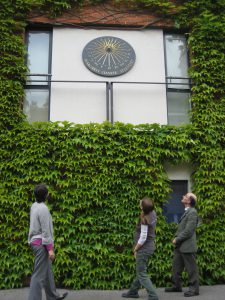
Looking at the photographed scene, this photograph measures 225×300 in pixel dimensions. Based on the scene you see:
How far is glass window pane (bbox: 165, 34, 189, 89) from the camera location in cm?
916

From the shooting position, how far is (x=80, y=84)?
8.66 m

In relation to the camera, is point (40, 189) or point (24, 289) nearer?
point (40, 189)

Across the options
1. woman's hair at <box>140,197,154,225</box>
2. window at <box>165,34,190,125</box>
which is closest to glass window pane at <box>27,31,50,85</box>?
window at <box>165,34,190,125</box>

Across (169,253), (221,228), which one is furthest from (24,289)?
(221,228)

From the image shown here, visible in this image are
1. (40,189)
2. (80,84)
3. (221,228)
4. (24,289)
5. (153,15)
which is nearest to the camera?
(40,189)

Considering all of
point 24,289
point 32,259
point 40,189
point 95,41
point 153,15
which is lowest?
point 24,289

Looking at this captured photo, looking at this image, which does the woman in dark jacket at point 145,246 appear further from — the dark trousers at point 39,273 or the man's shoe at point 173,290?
the dark trousers at point 39,273

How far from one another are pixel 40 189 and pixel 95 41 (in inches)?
179

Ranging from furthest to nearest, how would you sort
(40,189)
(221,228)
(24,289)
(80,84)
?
1. (80,84)
2. (221,228)
3. (24,289)
4. (40,189)

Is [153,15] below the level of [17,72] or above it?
above

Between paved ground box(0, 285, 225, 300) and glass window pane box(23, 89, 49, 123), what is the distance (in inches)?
142

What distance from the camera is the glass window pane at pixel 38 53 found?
348 inches

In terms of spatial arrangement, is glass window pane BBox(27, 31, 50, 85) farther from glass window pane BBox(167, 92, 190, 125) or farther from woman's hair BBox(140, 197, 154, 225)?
woman's hair BBox(140, 197, 154, 225)

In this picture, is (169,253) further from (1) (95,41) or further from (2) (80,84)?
(1) (95,41)
